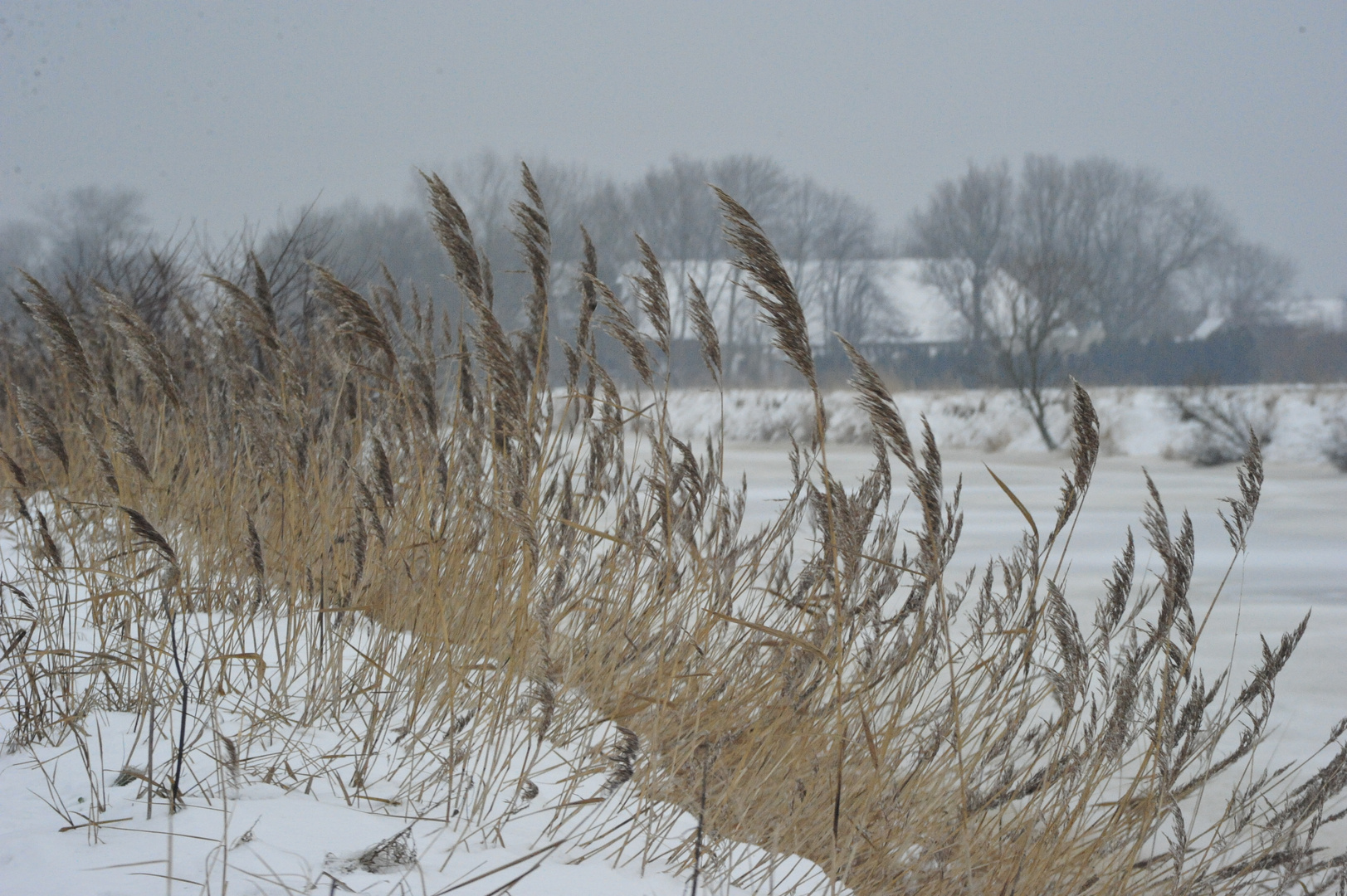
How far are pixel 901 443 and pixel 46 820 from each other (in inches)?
56.0

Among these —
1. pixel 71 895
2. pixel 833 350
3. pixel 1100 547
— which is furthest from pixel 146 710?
pixel 833 350

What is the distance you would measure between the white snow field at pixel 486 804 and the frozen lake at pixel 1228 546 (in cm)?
2

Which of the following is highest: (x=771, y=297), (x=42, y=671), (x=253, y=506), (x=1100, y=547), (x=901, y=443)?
(x=771, y=297)

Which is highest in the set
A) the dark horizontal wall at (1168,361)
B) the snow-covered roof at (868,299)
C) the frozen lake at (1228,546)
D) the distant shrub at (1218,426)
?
the snow-covered roof at (868,299)

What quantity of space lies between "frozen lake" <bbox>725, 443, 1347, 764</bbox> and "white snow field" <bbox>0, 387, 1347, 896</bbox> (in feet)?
0.06

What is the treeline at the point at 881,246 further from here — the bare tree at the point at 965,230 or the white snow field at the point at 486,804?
the white snow field at the point at 486,804

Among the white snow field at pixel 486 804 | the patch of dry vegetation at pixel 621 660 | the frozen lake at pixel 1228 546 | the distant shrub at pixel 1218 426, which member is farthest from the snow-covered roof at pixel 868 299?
the patch of dry vegetation at pixel 621 660

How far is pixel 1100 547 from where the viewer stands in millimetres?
6918

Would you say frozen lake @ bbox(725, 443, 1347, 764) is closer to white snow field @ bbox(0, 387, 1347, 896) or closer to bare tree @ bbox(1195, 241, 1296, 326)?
white snow field @ bbox(0, 387, 1347, 896)

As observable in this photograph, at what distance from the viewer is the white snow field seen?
133 cm

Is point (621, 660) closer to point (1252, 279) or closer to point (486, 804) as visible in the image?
point (486, 804)

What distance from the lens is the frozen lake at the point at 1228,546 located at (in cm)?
393

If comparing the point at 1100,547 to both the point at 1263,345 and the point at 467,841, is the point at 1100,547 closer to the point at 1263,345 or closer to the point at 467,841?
the point at 467,841

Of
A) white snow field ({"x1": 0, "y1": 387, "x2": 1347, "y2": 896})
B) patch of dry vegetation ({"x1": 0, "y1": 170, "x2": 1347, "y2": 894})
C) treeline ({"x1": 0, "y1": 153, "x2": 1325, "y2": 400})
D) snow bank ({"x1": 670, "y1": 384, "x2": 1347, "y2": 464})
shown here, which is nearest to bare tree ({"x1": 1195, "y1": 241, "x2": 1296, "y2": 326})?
treeline ({"x1": 0, "y1": 153, "x2": 1325, "y2": 400})
